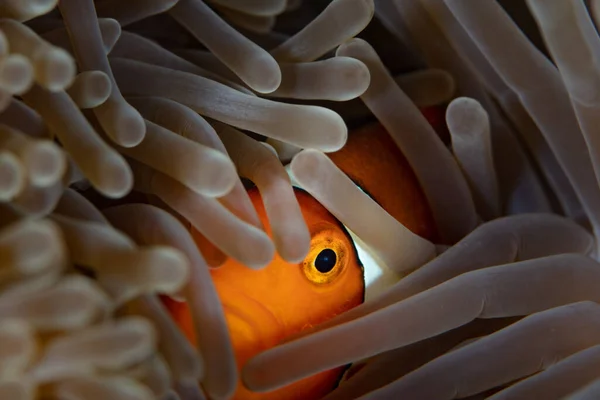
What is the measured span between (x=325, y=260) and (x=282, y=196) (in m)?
0.11

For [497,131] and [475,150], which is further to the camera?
[497,131]

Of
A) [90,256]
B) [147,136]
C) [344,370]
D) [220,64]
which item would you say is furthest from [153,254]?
[220,64]

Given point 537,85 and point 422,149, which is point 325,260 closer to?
point 422,149

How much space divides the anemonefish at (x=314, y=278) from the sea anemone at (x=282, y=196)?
0.06 ft

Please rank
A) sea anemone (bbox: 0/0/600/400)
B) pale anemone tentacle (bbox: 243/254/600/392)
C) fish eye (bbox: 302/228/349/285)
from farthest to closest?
fish eye (bbox: 302/228/349/285) < pale anemone tentacle (bbox: 243/254/600/392) < sea anemone (bbox: 0/0/600/400)

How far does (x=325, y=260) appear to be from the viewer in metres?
0.81

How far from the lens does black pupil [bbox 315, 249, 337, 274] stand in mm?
801

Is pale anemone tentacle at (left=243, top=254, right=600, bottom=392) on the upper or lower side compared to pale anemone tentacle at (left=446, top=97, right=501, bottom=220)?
lower

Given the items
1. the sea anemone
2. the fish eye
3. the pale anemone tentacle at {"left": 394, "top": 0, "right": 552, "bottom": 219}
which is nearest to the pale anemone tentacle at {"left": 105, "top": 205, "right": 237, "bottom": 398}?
the sea anemone

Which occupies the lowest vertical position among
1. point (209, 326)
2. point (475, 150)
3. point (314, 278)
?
point (209, 326)

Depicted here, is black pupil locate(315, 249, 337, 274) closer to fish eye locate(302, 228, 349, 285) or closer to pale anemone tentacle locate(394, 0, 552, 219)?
fish eye locate(302, 228, 349, 285)

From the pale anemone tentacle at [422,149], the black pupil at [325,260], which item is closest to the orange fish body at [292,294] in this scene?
the black pupil at [325,260]

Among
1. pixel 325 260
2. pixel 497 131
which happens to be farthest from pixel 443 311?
pixel 497 131

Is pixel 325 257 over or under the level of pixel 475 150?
under
